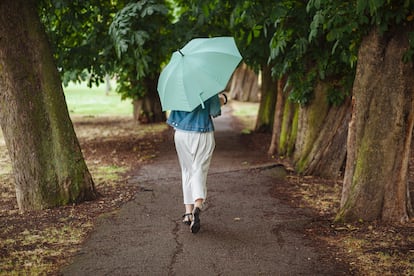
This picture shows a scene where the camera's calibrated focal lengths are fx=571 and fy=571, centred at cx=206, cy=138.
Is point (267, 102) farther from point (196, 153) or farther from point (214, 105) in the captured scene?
point (196, 153)

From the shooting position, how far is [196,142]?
6418 millimetres

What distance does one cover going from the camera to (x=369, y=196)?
6.80 meters

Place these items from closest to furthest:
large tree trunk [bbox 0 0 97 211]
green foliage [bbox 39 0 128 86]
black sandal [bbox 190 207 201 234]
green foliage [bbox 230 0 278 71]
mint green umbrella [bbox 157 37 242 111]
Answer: mint green umbrella [bbox 157 37 242 111] → black sandal [bbox 190 207 201 234] → large tree trunk [bbox 0 0 97 211] → green foliage [bbox 230 0 278 71] → green foliage [bbox 39 0 128 86]

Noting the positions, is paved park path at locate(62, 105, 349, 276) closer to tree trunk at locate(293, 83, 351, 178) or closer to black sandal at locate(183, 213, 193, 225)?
black sandal at locate(183, 213, 193, 225)

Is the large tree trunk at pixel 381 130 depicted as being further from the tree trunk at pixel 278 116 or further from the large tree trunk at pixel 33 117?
the tree trunk at pixel 278 116

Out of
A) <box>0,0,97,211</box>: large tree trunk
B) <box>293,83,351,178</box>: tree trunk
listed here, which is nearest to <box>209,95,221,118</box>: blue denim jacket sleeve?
<box>0,0,97,211</box>: large tree trunk

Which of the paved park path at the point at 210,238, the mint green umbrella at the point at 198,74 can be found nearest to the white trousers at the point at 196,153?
the mint green umbrella at the point at 198,74

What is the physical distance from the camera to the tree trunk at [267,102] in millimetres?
16953

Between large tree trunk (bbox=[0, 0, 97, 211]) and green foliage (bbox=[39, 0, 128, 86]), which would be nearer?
large tree trunk (bbox=[0, 0, 97, 211])

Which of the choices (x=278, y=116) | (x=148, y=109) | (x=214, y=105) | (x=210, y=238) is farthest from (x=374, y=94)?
(x=148, y=109)

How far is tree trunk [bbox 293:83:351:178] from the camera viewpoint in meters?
10.3

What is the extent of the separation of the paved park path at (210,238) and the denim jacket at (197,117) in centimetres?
121

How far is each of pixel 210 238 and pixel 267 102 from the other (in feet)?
37.0

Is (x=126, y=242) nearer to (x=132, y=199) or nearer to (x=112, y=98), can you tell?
(x=132, y=199)
